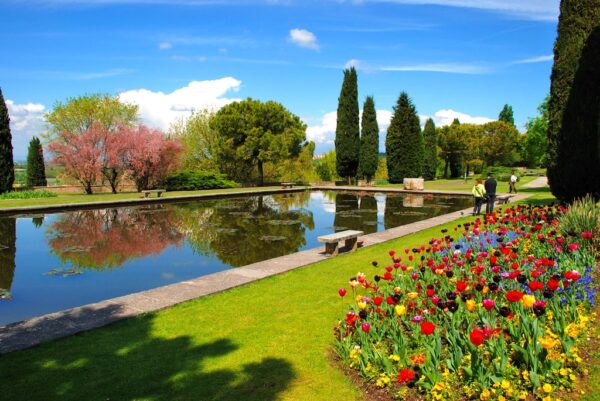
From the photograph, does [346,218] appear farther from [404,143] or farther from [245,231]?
[404,143]

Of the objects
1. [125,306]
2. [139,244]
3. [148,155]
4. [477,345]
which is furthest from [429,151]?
[477,345]

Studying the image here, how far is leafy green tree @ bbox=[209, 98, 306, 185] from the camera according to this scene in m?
37.4

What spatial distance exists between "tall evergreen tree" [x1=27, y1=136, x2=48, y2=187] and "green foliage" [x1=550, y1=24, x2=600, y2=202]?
3683cm

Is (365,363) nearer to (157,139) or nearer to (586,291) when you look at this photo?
(586,291)

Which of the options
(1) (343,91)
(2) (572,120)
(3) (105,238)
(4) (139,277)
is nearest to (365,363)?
(4) (139,277)

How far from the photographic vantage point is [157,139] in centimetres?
3028

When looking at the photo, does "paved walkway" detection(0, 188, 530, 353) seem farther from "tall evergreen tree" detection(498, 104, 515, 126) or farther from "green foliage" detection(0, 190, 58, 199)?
"tall evergreen tree" detection(498, 104, 515, 126)

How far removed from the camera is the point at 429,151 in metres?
48.7

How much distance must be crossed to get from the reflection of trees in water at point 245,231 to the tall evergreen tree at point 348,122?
19.5 meters

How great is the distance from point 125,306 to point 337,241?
14.9ft

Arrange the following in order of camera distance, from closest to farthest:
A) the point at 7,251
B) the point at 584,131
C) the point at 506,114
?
the point at 7,251
the point at 584,131
the point at 506,114

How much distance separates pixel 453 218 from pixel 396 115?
1087 inches

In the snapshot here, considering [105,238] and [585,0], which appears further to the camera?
[585,0]

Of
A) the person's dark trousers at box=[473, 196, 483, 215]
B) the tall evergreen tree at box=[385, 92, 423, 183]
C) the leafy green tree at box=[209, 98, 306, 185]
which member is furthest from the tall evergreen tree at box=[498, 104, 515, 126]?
the person's dark trousers at box=[473, 196, 483, 215]
